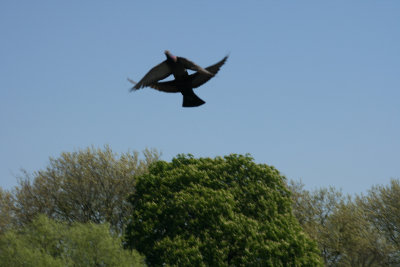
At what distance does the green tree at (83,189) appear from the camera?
143 feet

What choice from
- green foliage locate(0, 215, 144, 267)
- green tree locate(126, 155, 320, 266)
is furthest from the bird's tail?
green foliage locate(0, 215, 144, 267)

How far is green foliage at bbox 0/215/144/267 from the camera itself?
95.3 feet

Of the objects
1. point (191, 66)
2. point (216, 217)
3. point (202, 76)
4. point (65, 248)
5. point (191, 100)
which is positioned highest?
point (216, 217)

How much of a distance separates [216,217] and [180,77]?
21633 millimetres

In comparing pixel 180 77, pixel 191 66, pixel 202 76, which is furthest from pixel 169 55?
pixel 202 76

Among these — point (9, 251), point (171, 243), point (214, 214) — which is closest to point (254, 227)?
point (214, 214)

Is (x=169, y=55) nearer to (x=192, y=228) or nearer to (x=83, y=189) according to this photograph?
(x=192, y=228)

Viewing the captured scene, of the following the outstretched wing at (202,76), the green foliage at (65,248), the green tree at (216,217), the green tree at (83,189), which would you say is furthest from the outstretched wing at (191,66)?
the green tree at (83,189)

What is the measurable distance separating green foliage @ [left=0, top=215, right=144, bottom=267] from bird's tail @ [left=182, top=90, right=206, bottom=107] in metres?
20.5

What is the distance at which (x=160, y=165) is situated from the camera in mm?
34500

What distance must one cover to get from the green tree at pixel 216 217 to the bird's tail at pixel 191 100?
20352mm

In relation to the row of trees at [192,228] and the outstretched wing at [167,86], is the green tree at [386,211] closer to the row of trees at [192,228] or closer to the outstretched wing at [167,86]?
the row of trees at [192,228]

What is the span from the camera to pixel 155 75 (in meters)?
9.75

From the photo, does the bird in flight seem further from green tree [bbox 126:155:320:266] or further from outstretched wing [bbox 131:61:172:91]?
green tree [bbox 126:155:320:266]
